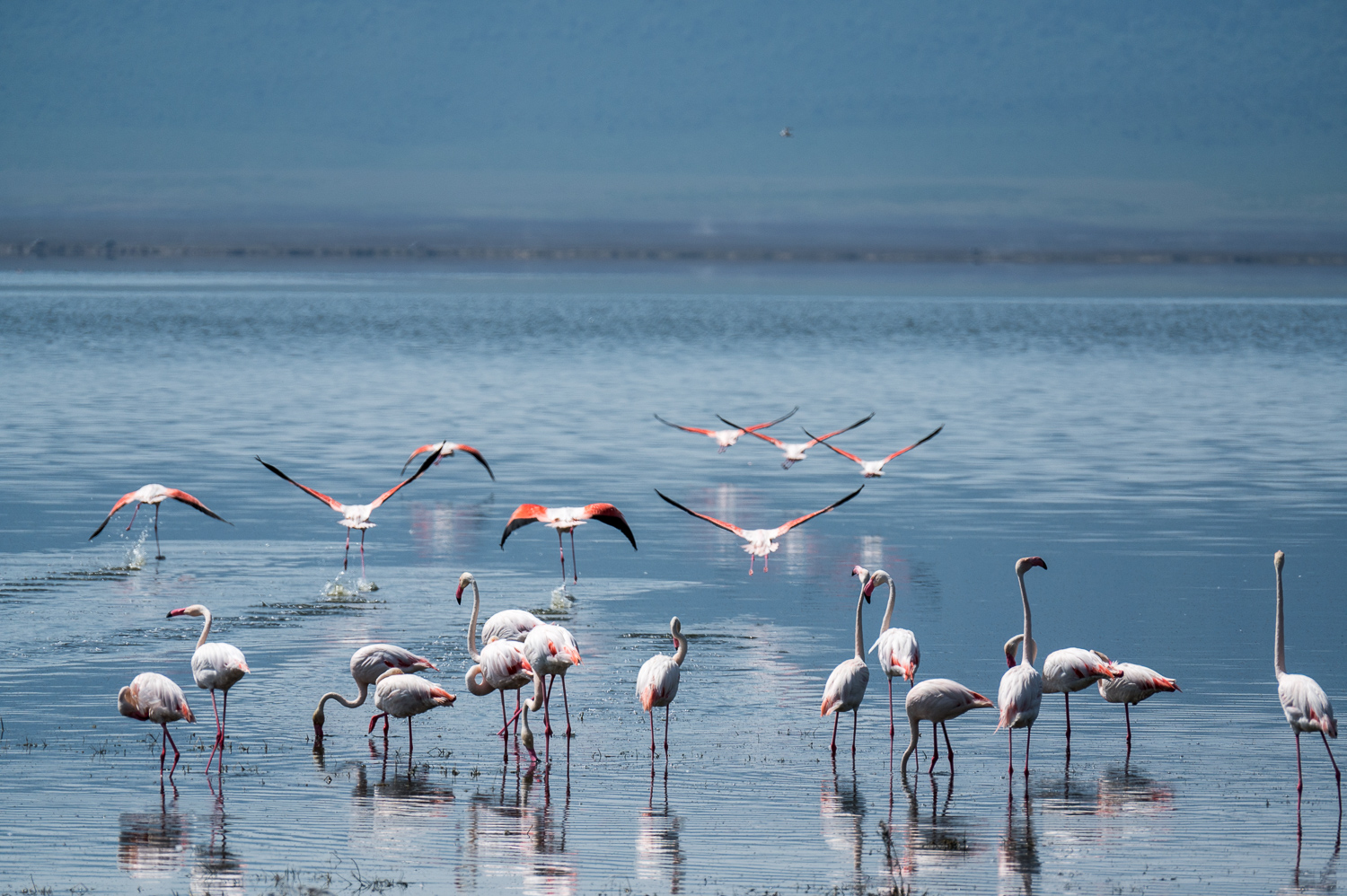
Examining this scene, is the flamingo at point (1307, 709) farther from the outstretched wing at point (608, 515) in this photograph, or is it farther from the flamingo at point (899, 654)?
the outstretched wing at point (608, 515)

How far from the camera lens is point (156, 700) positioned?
36.7 feet

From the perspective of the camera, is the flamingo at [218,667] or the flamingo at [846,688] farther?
the flamingo at [218,667]

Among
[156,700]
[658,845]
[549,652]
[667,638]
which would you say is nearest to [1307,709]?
[658,845]

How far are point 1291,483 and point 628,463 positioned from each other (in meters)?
11.0

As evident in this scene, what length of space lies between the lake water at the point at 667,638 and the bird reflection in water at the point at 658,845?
0.05 meters

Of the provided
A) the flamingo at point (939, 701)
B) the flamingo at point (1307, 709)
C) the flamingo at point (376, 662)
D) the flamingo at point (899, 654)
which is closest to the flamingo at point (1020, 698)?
the flamingo at point (939, 701)

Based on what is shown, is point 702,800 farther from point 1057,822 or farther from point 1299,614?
point 1299,614

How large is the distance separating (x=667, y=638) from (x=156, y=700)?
549 centimetres

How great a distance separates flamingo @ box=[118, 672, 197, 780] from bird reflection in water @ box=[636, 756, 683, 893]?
3220mm

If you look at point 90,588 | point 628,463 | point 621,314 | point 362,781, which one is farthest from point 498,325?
point 362,781

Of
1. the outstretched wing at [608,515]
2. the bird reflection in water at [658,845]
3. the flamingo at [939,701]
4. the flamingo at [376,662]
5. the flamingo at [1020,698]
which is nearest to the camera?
the bird reflection in water at [658,845]

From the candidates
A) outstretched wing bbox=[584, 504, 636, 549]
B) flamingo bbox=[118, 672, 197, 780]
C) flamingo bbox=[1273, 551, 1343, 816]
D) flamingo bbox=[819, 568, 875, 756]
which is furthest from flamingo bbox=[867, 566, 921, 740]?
flamingo bbox=[118, 672, 197, 780]

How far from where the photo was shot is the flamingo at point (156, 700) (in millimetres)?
11188

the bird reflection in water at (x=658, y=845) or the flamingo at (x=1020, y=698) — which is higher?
the flamingo at (x=1020, y=698)
